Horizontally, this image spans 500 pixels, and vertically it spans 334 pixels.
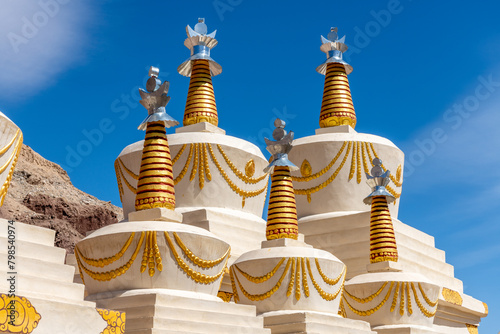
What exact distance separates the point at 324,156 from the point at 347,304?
5.26 metres

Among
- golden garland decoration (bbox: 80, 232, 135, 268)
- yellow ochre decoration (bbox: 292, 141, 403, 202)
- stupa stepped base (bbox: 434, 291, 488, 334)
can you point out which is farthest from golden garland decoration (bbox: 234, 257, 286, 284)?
stupa stepped base (bbox: 434, 291, 488, 334)

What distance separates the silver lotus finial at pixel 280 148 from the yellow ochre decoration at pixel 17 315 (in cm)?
734

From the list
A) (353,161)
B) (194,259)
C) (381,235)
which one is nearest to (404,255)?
(381,235)

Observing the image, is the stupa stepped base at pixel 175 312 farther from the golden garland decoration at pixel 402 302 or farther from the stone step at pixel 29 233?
the golden garland decoration at pixel 402 302

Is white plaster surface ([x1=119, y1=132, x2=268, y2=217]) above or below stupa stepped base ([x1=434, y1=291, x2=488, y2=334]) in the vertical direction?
above

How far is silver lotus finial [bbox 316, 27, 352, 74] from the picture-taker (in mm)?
22984

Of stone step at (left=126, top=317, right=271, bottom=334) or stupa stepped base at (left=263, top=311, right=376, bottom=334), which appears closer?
stone step at (left=126, top=317, right=271, bottom=334)

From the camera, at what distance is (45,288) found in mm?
10133

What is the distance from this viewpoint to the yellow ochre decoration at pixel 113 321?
10562mm

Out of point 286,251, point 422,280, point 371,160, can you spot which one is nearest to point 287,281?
point 286,251

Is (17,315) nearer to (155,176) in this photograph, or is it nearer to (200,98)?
(155,176)

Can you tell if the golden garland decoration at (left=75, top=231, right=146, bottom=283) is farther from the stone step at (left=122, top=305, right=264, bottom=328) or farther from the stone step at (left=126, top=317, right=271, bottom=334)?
the stone step at (left=126, top=317, right=271, bottom=334)

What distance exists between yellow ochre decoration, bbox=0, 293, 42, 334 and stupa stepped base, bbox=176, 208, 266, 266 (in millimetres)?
7482

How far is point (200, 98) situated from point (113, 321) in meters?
9.82
